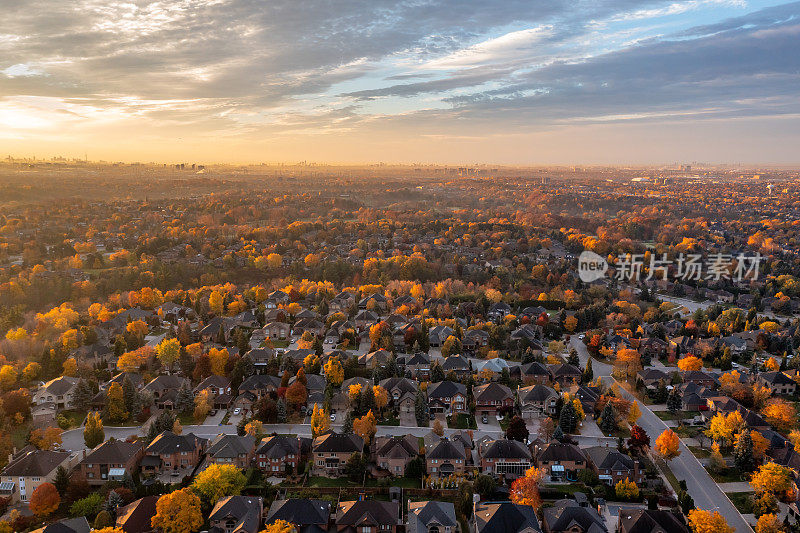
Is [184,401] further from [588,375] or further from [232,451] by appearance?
[588,375]

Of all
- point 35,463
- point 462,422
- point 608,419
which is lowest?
point 462,422

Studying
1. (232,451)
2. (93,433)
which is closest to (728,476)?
(232,451)

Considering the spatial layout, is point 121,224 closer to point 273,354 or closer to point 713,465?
Answer: point 273,354

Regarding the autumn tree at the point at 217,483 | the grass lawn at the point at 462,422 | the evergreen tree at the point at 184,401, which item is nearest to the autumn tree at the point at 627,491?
the grass lawn at the point at 462,422

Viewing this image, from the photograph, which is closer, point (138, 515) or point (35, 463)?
point (138, 515)

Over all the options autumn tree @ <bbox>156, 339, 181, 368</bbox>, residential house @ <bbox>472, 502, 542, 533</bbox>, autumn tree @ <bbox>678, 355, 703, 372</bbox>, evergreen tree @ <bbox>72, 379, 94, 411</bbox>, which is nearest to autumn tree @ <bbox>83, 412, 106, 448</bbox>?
evergreen tree @ <bbox>72, 379, 94, 411</bbox>

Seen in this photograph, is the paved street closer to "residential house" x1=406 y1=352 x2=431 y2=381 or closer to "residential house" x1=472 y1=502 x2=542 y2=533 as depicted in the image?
"residential house" x1=472 y1=502 x2=542 y2=533
